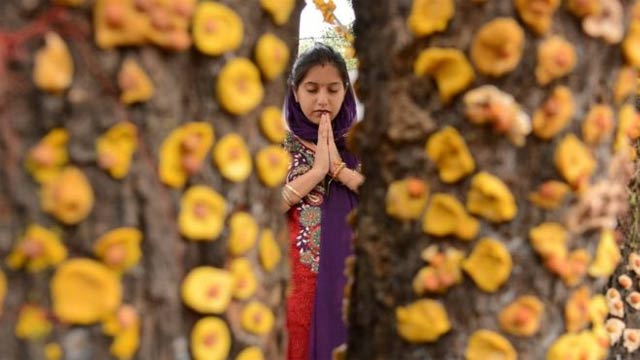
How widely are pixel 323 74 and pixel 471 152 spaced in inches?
47.8

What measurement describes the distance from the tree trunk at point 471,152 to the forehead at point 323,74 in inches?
43.1

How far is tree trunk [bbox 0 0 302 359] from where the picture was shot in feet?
2.57

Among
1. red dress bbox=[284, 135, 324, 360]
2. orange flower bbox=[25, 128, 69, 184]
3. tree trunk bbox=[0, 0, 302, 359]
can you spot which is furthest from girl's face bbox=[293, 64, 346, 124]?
orange flower bbox=[25, 128, 69, 184]

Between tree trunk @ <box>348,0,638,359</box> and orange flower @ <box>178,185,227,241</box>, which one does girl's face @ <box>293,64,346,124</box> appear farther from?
orange flower @ <box>178,185,227,241</box>

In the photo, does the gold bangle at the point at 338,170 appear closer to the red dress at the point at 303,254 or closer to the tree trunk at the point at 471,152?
the red dress at the point at 303,254

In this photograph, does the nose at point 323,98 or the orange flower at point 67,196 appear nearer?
the orange flower at point 67,196

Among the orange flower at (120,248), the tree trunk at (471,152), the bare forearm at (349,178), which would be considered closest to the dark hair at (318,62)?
the bare forearm at (349,178)

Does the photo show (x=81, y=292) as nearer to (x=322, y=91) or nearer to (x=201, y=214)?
(x=201, y=214)

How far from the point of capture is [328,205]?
2090mm

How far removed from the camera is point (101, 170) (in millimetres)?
798

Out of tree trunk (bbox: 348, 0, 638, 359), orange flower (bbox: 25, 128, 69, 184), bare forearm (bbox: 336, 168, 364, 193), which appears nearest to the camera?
orange flower (bbox: 25, 128, 69, 184)

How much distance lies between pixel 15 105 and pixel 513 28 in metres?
0.52

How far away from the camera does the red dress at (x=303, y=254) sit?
209 centimetres

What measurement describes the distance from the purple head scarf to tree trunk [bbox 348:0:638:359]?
106 centimetres
